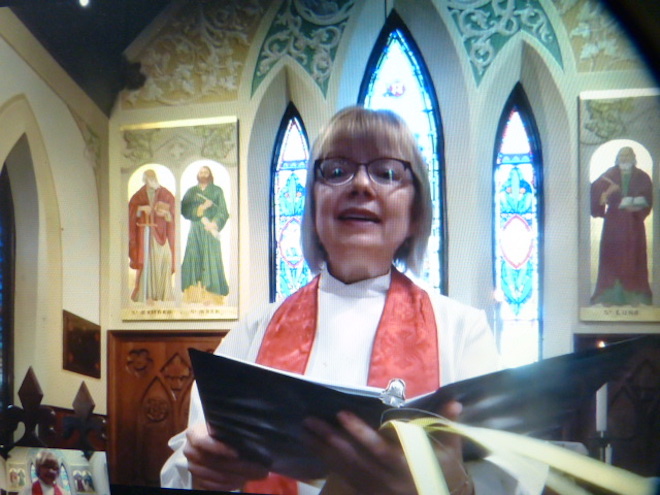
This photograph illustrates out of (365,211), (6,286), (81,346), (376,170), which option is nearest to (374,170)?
(376,170)

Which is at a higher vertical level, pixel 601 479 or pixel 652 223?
pixel 652 223

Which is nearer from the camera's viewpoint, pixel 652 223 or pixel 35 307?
pixel 652 223

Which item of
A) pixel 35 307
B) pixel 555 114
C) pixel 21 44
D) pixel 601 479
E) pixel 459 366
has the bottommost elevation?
pixel 601 479

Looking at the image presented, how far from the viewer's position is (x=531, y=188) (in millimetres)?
1921

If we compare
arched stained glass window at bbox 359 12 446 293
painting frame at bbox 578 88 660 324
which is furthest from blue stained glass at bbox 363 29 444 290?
painting frame at bbox 578 88 660 324

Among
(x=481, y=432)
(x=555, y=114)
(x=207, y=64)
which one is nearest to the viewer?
(x=481, y=432)

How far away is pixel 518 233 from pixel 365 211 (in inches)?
16.4

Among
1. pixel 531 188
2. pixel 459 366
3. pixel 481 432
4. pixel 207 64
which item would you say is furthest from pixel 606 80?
pixel 207 64

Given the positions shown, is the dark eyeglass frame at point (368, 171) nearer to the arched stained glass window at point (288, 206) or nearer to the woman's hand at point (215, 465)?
the arched stained glass window at point (288, 206)

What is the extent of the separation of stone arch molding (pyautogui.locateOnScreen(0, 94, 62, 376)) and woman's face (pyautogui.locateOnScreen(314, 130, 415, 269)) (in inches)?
35.9

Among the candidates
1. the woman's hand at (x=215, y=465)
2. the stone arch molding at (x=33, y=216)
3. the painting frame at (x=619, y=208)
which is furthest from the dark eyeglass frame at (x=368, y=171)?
the stone arch molding at (x=33, y=216)

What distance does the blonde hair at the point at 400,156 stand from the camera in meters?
1.92

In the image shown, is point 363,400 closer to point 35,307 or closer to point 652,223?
point 652,223

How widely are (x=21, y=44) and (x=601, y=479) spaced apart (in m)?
2.13
